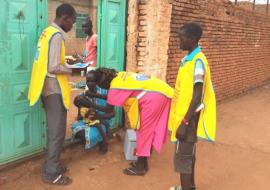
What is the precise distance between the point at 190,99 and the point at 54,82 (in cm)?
152

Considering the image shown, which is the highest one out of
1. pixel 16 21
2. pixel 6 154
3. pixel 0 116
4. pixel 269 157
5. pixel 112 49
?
pixel 16 21

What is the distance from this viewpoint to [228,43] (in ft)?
28.9

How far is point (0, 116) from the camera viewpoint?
12.3 feet

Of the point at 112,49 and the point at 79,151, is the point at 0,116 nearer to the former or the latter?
the point at 79,151

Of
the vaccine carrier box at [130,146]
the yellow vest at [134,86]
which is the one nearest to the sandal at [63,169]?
the vaccine carrier box at [130,146]

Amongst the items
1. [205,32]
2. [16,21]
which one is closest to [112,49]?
[16,21]

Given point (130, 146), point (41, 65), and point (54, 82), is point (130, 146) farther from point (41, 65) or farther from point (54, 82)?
point (41, 65)

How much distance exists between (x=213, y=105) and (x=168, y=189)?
123cm

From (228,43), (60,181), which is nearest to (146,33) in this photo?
(60,181)

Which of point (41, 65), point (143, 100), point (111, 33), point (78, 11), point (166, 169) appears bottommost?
point (166, 169)

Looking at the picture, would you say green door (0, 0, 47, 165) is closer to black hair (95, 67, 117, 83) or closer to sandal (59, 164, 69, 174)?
sandal (59, 164, 69, 174)

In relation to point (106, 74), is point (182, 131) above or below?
below

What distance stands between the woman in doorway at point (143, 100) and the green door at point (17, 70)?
0.88 meters

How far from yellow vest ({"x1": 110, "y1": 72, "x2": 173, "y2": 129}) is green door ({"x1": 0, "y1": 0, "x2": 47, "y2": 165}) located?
1084mm
